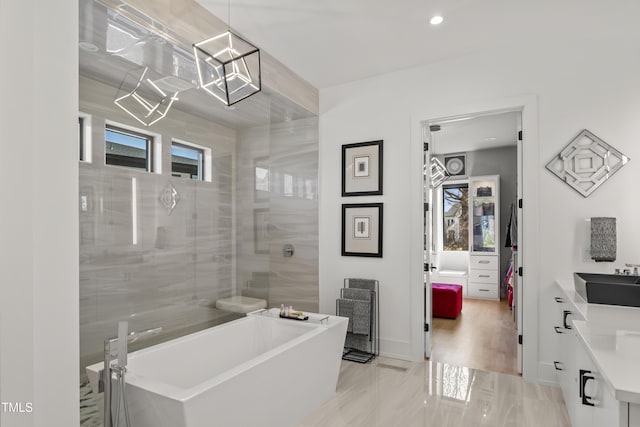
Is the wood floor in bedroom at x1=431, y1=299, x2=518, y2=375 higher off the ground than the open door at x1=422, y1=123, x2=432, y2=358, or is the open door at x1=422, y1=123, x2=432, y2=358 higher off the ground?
the open door at x1=422, y1=123, x2=432, y2=358

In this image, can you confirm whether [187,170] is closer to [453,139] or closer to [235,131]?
[235,131]

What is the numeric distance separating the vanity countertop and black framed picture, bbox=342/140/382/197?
82.3 inches

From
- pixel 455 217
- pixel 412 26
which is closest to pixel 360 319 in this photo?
→ pixel 412 26

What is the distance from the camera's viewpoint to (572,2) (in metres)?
2.61

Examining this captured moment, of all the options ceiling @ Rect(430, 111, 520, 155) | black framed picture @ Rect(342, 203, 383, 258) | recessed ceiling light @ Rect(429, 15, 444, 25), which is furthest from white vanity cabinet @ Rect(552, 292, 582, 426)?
ceiling @ Rect(430, 111, 520, 155)

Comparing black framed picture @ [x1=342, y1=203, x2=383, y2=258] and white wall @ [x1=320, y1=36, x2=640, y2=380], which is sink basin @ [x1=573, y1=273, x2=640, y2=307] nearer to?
white wall @ [x1=320, y1=36, x2=640, y2=380]

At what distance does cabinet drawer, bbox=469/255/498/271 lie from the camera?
6.57 m

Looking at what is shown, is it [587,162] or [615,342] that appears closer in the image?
[615,342]

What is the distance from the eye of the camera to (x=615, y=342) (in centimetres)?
152

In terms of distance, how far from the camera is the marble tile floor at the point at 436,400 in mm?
2516

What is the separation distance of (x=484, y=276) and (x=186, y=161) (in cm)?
577

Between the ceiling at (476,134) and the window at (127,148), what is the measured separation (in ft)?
11.6

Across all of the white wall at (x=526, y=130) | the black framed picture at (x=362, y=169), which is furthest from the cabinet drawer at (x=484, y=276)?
the black framed picture at (x=362, y=169)

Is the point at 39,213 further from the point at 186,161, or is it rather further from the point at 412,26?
the point at 412,26
